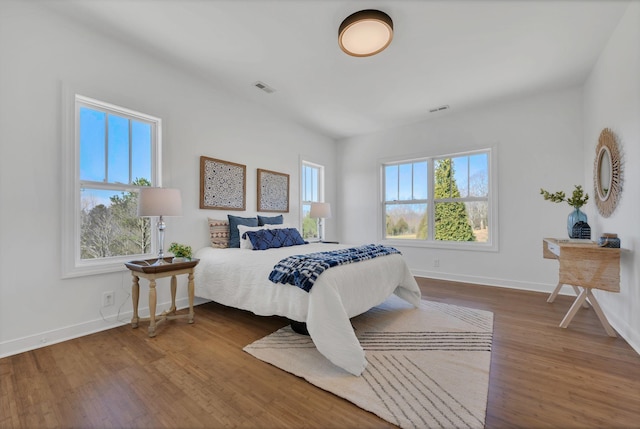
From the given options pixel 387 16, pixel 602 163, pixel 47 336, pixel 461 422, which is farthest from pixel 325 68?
pixel 47 336

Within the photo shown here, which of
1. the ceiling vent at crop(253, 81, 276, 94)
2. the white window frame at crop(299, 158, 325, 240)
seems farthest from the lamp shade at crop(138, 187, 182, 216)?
the white window frame at crop(299, 158, 325, 240)

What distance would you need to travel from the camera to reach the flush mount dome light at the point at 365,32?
225cm

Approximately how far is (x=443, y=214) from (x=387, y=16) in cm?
335

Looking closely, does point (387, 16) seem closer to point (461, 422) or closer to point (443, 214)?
point (461, 422)

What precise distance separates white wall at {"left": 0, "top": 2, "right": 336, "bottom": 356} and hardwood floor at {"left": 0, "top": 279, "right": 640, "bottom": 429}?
264 mm

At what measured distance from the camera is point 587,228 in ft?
9.29

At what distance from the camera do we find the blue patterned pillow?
3.18 meters

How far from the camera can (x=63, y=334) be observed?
231 cm

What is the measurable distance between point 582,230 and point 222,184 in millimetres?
4089

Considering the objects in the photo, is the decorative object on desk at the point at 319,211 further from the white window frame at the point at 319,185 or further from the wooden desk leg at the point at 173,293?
the wooden desk leg at the point at 173,293

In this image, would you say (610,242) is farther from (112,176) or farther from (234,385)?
(112,176)

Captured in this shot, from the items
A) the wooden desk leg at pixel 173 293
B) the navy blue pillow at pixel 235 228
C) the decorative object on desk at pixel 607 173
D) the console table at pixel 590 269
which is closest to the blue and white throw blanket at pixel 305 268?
the wooden desk leg at pixel 173 293

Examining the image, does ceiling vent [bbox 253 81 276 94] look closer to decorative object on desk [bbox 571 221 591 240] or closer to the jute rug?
→ the jute rug

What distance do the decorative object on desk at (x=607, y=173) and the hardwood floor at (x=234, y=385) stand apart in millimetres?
1230
